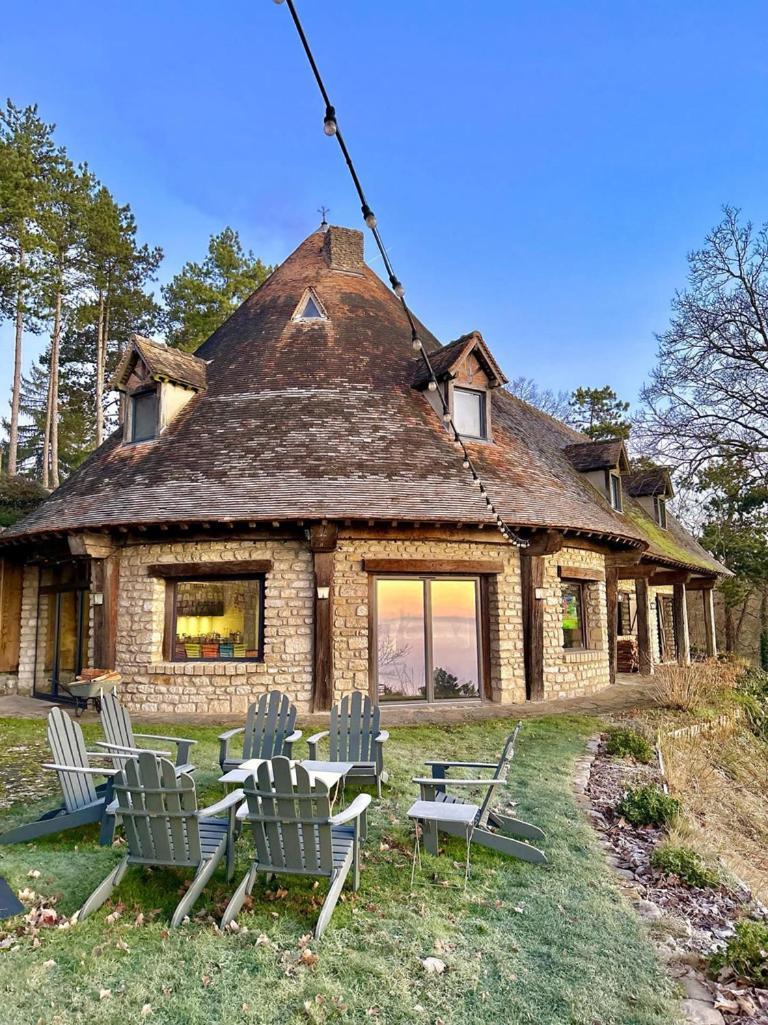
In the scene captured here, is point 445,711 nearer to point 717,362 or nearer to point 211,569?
point 211,569

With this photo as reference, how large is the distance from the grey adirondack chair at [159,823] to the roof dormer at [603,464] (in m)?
14.9

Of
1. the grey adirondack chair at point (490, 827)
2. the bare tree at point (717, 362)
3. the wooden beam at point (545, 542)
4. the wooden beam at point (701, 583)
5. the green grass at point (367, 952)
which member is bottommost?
the green grass at point (367, 952)

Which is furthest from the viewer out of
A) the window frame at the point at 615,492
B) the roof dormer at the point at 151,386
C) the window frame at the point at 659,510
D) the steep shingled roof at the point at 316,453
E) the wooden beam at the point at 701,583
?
the wooden beam at the point at 701,583

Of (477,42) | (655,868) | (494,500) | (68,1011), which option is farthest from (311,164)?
(494,500)

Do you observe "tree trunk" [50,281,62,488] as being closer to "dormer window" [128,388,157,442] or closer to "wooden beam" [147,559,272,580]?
"dormer window" [128,388,157,442]

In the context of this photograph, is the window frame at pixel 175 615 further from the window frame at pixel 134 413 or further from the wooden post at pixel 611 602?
the wooden post at pixel 611 602

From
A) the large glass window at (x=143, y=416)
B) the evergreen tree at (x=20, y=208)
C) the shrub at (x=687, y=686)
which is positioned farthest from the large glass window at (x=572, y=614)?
the evergreen tree at (x=20, y=208)

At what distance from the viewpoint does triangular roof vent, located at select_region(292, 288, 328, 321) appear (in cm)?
1538

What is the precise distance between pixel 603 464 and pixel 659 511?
19.1 ft

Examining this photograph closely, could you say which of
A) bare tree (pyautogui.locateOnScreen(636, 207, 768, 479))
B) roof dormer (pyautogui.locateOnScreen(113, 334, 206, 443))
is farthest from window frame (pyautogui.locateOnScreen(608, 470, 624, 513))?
roof dormer (pyautogui.locateOnScreen(113, 334, 206, 443))

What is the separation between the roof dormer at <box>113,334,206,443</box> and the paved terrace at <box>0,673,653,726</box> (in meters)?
5.57

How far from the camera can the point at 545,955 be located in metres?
3.41

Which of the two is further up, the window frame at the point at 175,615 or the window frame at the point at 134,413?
the window frame at the point at 134,413

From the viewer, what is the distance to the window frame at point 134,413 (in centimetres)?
1320
